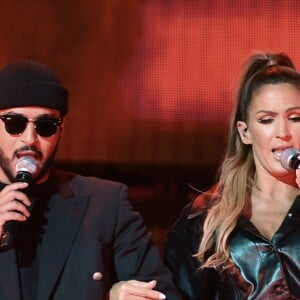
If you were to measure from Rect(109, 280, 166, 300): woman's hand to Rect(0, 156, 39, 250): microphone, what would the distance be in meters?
0.29

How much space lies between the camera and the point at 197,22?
4453 mm

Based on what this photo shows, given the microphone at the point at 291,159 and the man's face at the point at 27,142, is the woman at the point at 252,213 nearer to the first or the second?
the microphone at the point at 291,159

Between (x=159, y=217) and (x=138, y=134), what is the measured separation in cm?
62

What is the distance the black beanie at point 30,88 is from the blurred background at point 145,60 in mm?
2408

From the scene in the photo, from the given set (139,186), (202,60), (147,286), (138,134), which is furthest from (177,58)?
(147,286)

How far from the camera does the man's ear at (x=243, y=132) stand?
2281 millimetres

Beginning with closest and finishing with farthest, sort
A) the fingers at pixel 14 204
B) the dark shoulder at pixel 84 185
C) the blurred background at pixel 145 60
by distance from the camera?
the fingers at pixel 14 204, the dark shoulder at pixel 84 185, the blurred background at pixel 145 60

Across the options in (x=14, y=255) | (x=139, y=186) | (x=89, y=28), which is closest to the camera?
(x=14, y=255)

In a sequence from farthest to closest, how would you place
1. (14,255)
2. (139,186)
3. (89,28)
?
(139,186) → (89,28) → (14,255)

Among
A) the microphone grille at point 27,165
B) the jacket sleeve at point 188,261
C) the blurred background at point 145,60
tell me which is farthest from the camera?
the blurred background at point 145,60

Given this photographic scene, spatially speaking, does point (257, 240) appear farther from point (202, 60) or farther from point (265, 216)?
point (202, 60)

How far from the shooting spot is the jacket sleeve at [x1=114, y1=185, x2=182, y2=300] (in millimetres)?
1981

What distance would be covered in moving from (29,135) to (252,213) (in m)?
0.73

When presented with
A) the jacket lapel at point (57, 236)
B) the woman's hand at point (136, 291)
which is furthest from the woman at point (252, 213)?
the jacket lapel at point (57, 236)
